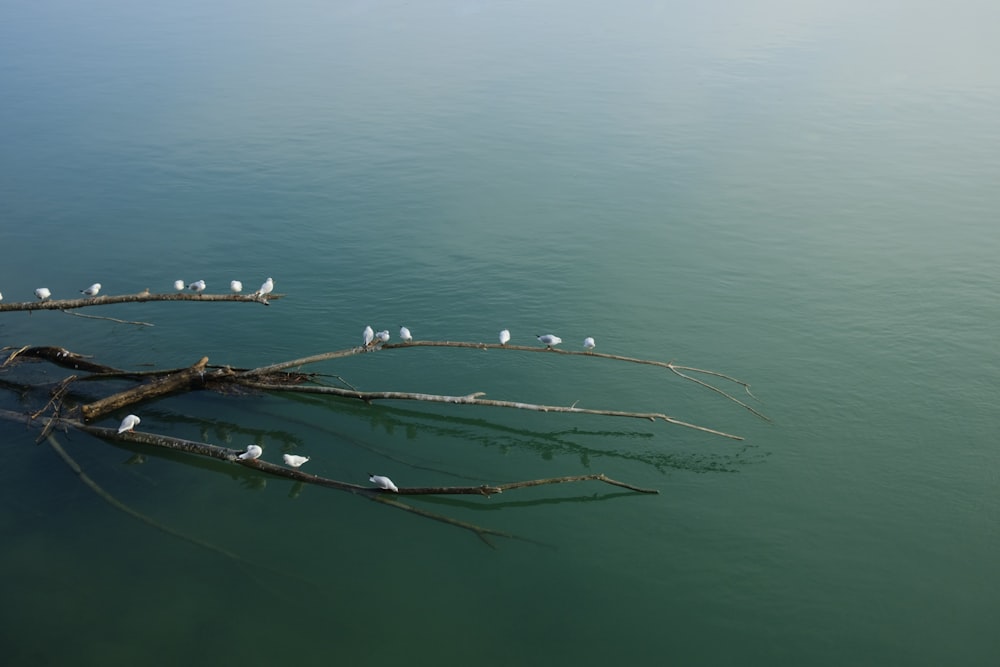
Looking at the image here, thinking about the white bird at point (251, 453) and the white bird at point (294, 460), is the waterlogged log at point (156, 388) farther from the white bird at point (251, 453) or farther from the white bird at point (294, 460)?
the white bird at point (294, 460)

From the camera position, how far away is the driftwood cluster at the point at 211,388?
9.46 m

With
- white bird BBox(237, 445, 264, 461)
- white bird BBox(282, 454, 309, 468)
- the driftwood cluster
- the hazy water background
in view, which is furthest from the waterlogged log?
white bird BBox(282, 454, 309, 468)

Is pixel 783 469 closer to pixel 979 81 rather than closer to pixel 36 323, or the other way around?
pixel 36 323

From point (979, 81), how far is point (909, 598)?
69.0 feet

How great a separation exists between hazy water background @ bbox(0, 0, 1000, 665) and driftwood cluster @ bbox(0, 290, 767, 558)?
0.88ft

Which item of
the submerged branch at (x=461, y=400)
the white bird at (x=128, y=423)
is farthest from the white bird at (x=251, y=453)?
the white bird at (x=128, y=423)

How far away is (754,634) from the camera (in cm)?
802

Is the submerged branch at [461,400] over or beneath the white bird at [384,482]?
over

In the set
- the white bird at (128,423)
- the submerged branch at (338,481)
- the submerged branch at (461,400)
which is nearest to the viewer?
the submerged branch at (338,481)

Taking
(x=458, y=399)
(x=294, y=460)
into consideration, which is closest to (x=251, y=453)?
(x=294, y=460)

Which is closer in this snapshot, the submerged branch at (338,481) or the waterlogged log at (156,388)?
the submerged branch at (338,481)

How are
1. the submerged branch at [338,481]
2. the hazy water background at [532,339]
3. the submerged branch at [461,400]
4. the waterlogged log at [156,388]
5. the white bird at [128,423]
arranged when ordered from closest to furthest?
the hazy water background at [532,339]
the submerged branch at [338,481]
the submerged branch at [461,400]
the white bird at [128,423]
the waterlogged log at [156,388]

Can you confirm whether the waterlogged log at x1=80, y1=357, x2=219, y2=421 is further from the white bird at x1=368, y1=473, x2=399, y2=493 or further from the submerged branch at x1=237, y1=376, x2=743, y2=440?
the white bird at x1=368, y1=473, x2=399, y2=493

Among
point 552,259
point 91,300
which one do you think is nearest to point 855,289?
point 552,259
